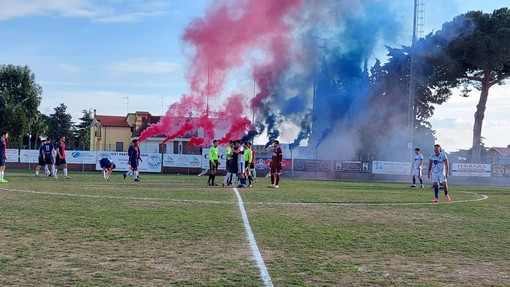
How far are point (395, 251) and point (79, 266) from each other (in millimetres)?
5133

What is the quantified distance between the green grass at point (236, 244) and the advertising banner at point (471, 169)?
1210 inches

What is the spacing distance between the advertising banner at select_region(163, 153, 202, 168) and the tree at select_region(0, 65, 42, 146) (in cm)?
3348

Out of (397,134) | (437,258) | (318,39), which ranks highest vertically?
(318,39)

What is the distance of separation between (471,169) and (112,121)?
62711 mm

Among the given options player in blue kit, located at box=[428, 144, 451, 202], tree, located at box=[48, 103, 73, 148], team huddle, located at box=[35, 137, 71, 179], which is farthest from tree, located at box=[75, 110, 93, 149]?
player in blue kit, located at box=[428, 144, 451, 202]

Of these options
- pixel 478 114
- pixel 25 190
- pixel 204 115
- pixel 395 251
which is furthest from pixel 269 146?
pixel 395 251

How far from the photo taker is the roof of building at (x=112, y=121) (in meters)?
88.4

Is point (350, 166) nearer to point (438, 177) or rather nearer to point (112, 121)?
point (438, 177)

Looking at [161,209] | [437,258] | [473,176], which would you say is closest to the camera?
[437,258]

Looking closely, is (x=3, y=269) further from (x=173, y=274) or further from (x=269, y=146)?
(x=269, y=146)

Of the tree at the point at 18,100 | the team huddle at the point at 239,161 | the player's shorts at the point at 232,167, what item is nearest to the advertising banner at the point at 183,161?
the team huddle at the point at 239,161

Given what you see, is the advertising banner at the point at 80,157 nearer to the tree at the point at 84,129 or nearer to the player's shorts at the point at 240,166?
the player's shorts at the point at 240,166

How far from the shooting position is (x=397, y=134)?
5253 cm

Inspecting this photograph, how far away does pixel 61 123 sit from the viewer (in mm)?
97000
